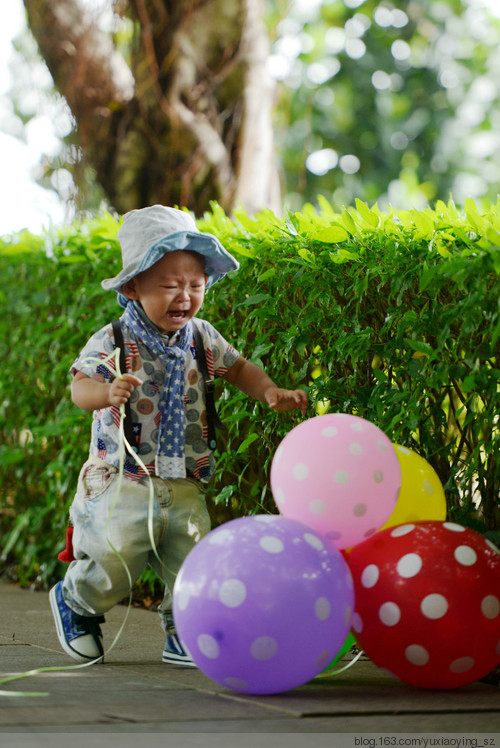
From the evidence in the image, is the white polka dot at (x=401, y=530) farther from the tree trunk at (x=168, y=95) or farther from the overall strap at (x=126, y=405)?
the tree trunk at (x=168, y=95)

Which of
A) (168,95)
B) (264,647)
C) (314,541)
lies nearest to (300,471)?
(314,541)

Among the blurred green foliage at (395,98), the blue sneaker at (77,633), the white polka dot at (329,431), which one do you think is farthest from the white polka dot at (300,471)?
the blurred green foliage at (395,98)

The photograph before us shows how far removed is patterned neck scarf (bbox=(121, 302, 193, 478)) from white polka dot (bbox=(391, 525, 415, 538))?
2.75 feet

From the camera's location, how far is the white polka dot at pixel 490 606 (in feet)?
9.21

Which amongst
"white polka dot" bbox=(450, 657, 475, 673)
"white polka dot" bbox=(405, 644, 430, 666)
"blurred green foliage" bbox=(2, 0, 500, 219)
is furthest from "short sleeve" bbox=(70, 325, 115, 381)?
"blurred green foliage" bbox=(2, 0, 500, 219)

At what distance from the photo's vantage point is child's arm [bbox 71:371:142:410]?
306 cm

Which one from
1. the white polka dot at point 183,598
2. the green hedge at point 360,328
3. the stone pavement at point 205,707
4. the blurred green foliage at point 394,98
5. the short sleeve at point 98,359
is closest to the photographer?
the stone pavement at point 205,707

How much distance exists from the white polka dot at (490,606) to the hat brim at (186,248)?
1490 mm

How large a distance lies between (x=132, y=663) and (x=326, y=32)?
20860 mm

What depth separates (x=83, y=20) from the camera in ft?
26.1

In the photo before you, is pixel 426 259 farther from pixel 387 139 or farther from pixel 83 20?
pixel 387 139

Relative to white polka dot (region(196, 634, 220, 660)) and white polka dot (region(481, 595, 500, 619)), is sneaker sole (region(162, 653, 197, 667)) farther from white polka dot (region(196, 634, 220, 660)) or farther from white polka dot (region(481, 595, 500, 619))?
white polka dot (region(481, 595, 500, 619))

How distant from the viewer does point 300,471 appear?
2.96 meters

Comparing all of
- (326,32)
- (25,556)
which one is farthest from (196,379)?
(326,32)
